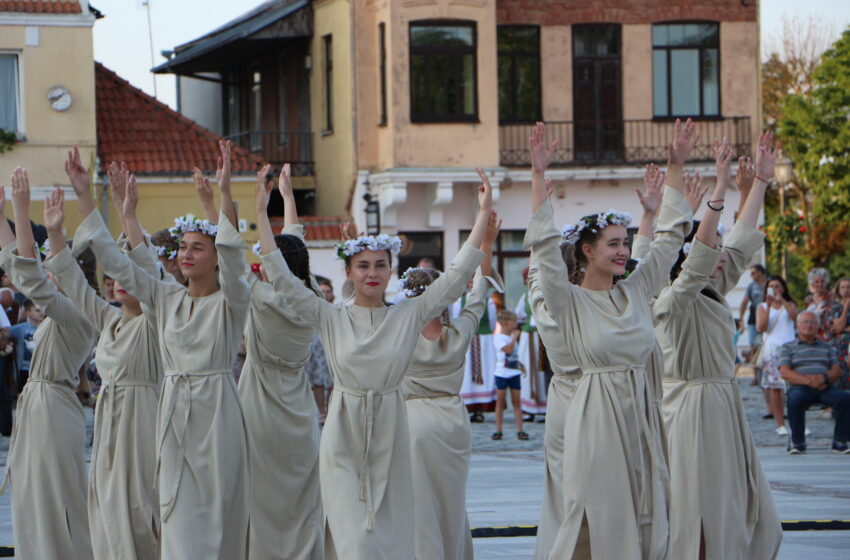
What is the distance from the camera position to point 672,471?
1032 centimetres

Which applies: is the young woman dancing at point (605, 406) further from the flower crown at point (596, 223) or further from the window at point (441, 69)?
the window at point (441, 69)

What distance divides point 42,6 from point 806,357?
57.8ft

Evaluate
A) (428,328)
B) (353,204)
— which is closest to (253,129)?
(353,204)

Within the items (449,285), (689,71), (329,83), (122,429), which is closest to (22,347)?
(122,429)

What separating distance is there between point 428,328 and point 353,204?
2374 cm

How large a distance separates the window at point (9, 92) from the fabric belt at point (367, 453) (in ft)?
76.3

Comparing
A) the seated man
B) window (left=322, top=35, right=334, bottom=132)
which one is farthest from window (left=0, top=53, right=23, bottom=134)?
the seated man

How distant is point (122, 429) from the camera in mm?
10258

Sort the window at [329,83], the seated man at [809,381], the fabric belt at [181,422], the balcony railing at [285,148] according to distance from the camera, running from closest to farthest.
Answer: the fabric belt at [181,422], the seated man at [809,381], the window at [329,83], the balcony railing at [285,148]

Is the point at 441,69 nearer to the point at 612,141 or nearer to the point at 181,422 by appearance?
the point at 612,141

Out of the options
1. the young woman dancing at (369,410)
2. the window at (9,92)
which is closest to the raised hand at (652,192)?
the young woman dancing at (369,410)

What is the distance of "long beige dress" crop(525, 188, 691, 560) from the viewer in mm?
9102

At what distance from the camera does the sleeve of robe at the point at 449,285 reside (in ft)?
31.8

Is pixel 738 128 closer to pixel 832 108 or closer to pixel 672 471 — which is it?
pixel 832 108
